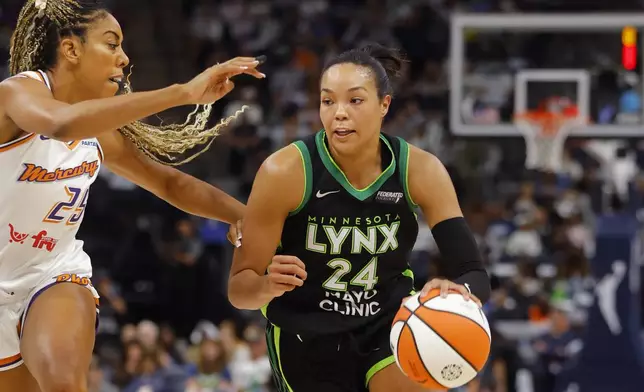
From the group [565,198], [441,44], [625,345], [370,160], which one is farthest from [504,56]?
[370,160]

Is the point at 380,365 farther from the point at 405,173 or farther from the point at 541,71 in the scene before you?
the point at 541,71

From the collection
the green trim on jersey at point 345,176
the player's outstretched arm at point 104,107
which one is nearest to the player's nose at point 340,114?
the green trim on jersey at point 345,176

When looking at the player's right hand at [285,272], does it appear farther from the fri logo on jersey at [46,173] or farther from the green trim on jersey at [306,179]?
the fri logo on jersey at [46,173]

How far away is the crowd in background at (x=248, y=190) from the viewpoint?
942 centimetres

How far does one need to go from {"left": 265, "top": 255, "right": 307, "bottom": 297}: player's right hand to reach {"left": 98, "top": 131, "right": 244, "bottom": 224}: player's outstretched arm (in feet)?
2.54

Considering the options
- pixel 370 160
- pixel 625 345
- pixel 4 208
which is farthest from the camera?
pixel 625 345

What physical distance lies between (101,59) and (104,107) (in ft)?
1.53

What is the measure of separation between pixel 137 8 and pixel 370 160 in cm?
1112

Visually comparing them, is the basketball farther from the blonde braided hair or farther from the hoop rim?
the hoop rim

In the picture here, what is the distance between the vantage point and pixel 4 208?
12.3 ft

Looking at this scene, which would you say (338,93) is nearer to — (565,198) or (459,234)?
(459,234)

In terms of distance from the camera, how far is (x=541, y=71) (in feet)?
41.3

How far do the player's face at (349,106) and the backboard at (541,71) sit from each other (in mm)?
8624

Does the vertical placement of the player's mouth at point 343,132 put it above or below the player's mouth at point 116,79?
below
